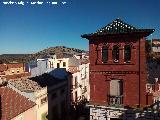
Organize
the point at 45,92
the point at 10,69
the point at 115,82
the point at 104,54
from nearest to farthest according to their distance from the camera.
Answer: the point at 115,82
the point at 104,54
the point at 45,92
the point at 10,69

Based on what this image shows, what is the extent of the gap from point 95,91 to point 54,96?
37.8 feet

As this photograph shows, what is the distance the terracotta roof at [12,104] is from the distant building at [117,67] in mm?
7269

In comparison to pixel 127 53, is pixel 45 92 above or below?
below

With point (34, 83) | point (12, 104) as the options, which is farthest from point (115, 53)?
point (34, 83)

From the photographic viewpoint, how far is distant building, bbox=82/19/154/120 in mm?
21531

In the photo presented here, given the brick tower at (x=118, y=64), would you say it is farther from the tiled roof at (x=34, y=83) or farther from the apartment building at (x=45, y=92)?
the tiled roof at (x=34, y=83)

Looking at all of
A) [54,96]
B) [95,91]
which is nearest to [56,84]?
[54,96]

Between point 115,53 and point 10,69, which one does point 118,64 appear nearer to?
point 115,53

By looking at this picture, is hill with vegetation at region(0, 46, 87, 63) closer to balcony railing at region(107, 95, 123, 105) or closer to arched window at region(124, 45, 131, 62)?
balcony railing at region(107, 95, 123, 105)

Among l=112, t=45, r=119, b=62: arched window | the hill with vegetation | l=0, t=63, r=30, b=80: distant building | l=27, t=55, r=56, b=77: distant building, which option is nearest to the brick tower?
l=112, t=45, r=119, b=62: arched window

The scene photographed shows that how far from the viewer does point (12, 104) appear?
25125 mm

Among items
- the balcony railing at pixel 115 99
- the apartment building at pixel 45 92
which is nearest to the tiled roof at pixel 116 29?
the balcony railing at pixel 115 99

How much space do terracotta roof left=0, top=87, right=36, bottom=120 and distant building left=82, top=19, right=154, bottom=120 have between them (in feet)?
23.8

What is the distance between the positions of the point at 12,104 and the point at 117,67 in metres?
11.0
